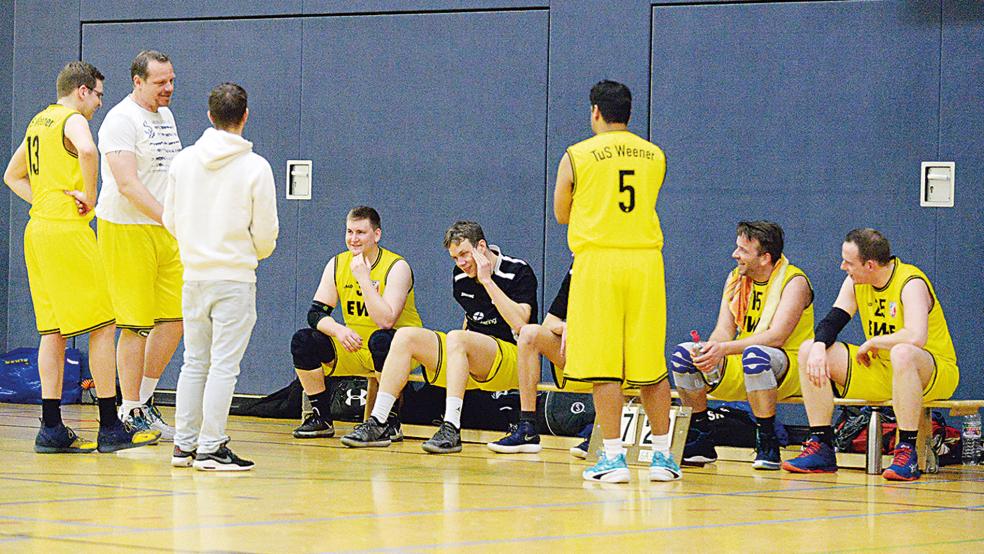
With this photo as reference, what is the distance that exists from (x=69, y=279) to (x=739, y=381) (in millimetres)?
3139

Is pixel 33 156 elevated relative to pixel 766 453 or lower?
elevated

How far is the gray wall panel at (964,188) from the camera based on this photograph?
23.9 feet

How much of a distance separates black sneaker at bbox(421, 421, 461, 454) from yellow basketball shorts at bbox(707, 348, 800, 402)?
4.13 feet

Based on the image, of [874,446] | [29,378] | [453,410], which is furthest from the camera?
[29,378]

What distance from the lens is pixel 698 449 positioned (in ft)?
19.8

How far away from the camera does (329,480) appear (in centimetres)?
501

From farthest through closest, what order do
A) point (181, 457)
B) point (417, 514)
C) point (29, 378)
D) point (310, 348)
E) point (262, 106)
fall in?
point (262, 106) → point (29, 378) → point (310, 348) → point (181, 457) → point (417, 514)

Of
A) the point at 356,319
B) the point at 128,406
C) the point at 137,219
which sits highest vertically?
the point at 137,219

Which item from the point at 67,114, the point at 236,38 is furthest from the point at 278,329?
the point at 67,114

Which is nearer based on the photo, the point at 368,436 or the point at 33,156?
the point at 33,156

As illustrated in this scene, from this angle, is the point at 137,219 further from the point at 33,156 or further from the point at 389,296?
the point at 389,296

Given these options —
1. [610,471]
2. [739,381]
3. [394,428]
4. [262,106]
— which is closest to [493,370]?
[394,428]

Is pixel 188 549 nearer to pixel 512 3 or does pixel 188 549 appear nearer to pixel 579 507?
pixel 579 507

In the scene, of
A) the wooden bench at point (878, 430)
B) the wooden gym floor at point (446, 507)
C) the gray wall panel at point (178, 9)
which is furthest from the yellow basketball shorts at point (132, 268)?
the gray wall panel at point (178, 9)
